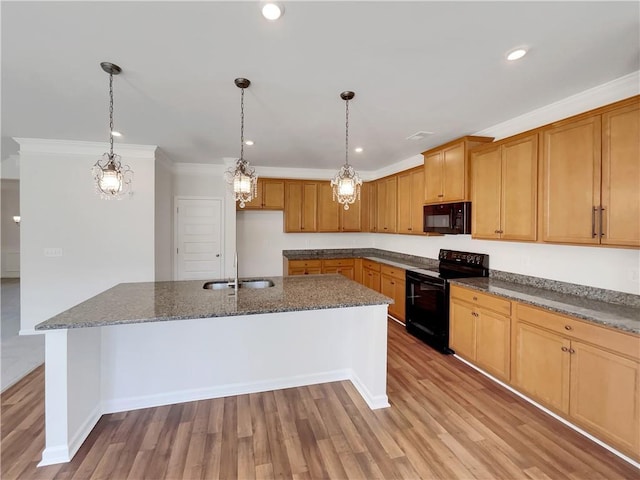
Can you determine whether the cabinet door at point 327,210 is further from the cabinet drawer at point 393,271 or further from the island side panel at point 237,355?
the island side panel at point 237,355

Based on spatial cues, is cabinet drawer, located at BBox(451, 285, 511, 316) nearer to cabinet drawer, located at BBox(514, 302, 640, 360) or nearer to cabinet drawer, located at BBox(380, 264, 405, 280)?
cabinet drawer, located at BBox(514, 302, 640, 360)

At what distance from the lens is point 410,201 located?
4621mm

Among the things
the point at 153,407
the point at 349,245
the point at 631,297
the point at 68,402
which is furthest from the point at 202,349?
the point at 349,245

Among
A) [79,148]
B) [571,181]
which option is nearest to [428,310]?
[571,181]

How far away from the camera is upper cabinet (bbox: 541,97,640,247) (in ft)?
6.65

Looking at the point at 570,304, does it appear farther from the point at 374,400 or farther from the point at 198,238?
the point at 198,238

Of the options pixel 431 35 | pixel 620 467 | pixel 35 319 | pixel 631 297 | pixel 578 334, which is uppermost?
pixel 431 35

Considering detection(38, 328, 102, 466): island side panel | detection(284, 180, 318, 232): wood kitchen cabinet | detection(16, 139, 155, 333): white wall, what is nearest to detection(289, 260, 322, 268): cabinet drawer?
detection(284, 180, 318, 232): wood kitchen cabinet

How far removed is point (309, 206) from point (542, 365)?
13.8 feet

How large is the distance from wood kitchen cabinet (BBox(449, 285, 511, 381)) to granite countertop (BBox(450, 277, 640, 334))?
0.12 m

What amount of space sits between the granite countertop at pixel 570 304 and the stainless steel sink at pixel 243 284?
6.85 feet

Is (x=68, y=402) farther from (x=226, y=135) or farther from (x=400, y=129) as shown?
(x=400, y=129)

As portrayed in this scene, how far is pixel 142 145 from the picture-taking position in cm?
411

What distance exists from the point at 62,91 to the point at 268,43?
200 cm
